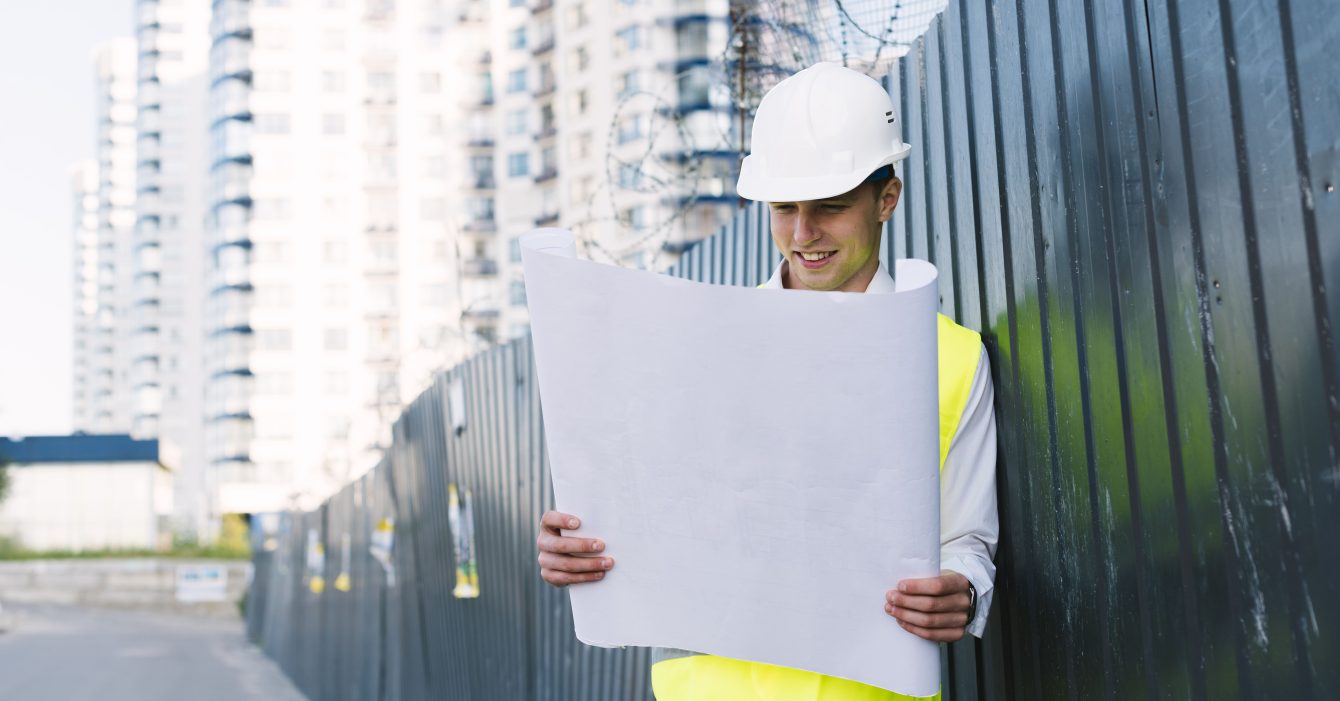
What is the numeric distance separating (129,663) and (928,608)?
26213mm

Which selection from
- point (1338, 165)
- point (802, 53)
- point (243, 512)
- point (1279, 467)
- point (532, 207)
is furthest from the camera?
point (243, 512)

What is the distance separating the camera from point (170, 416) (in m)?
98.9

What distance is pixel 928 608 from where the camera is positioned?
6.48ft

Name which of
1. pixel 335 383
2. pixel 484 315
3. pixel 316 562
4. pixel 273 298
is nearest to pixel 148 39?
pixel 273 298

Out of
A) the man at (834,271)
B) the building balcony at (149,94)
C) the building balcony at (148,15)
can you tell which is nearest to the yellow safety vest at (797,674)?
the man at (834,271)

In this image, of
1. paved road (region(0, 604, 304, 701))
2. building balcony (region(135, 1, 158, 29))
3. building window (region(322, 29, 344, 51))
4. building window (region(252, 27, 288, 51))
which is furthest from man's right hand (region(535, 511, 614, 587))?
building balcony (region(135, 1, 158, 29))

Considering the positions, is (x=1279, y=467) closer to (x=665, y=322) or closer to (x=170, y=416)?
(x=665, y=322)

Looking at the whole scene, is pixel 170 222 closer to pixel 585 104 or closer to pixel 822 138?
pixel 585 104

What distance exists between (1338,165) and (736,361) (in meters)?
0.86

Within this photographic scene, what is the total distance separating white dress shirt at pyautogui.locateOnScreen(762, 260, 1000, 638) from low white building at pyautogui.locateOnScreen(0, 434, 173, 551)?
248 ft

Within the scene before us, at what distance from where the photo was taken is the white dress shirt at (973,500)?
7.08ft

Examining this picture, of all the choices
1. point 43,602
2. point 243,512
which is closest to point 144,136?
point 243,512

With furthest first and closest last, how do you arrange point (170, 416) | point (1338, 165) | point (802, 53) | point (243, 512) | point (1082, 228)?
1. point (170, 416)
2. point (243, 512)
3. point (802, 53)
4. point (1082, 228)
5. point (1338, 165)

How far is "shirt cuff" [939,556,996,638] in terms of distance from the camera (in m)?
2.12
